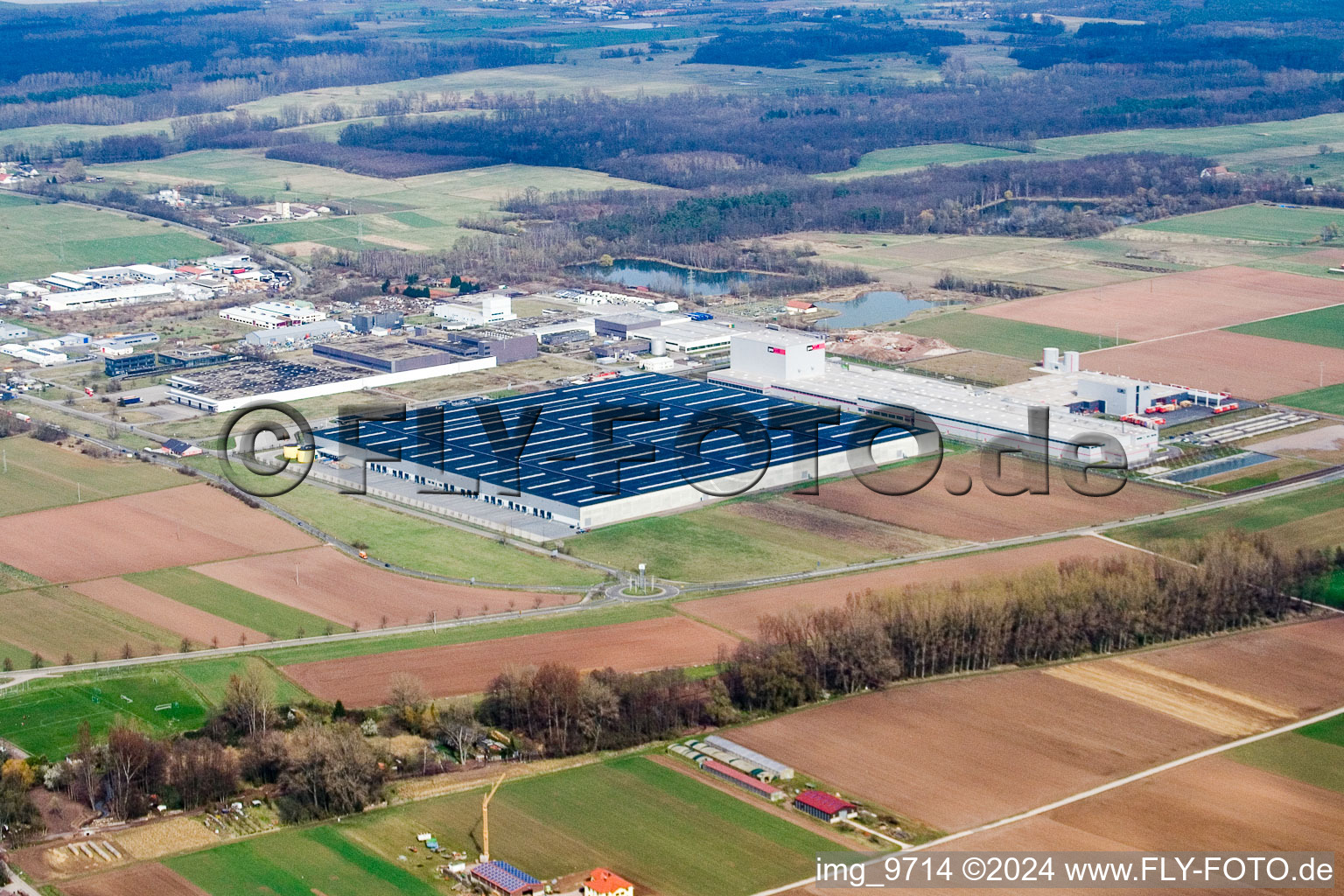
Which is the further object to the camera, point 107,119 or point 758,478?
point 107,119

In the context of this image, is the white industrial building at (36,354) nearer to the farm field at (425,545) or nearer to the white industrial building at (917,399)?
the farm field at (425,545)

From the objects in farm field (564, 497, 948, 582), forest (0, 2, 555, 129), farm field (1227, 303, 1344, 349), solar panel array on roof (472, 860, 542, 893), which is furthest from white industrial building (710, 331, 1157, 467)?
forest (0, 2, 555, 129)

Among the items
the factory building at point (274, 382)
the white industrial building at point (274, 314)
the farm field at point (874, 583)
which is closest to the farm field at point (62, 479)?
the factory building at point (274, 382)

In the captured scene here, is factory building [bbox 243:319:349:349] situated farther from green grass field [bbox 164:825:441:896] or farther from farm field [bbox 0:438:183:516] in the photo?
green grass field [bbox 164:825:441:896]

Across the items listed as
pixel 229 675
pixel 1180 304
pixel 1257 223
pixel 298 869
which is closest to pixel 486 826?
pixel 298 869

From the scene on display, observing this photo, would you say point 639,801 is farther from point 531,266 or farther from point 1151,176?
point 1151,176

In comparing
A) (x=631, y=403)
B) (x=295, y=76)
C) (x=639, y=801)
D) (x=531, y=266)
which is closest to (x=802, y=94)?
(x=295, y=76)
